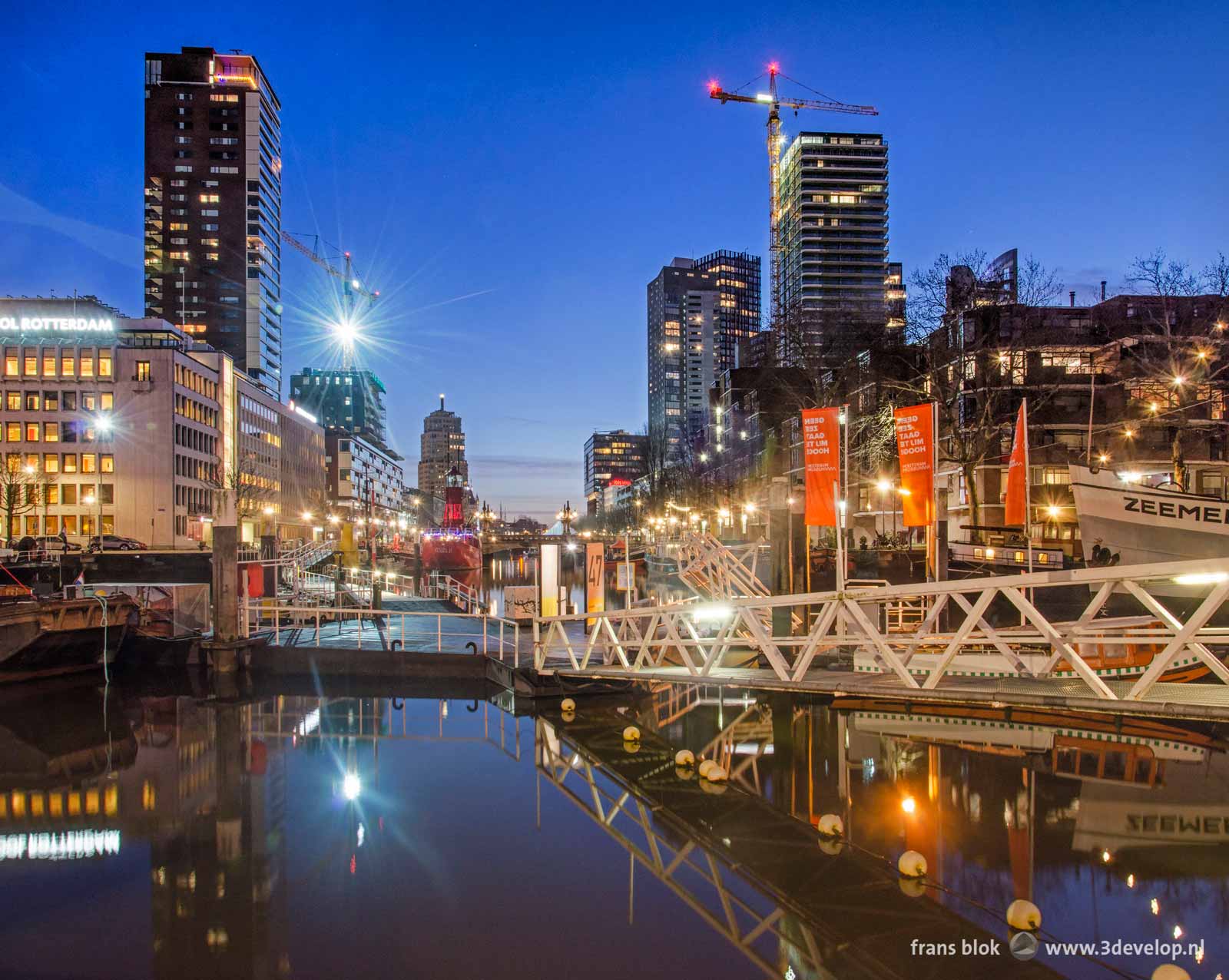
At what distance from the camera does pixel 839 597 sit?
1239 cm

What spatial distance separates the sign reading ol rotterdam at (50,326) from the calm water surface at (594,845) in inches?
2862

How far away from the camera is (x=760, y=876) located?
36.9 ft

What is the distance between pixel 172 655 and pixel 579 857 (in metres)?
21.6

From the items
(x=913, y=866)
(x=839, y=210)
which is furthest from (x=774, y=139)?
(x=913, y=866)

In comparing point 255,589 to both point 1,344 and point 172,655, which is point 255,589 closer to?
point 172,655

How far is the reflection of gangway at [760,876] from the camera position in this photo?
9.18 metres

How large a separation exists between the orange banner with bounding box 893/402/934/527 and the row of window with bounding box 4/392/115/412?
79.9 metres

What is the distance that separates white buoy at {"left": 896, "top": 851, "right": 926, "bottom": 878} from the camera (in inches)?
423

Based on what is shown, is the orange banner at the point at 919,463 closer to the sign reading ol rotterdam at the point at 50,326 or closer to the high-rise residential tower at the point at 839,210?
the sign reading ol rotterdam at the point at 50,326

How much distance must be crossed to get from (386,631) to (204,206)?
152702mm

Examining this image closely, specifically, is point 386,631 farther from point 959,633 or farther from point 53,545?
point 53,545

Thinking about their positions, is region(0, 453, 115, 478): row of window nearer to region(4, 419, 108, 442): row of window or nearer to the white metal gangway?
region(4, 419, 108, 442): row of window

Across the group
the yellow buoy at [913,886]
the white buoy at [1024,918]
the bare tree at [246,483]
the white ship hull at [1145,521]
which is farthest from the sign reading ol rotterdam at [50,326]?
the white buoy at [1024,918]

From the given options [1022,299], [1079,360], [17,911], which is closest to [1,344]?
[17,911]
